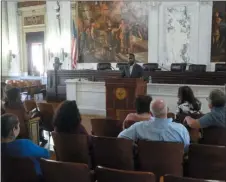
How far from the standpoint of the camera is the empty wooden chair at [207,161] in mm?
2135

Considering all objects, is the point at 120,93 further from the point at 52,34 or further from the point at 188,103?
the point at 52,34

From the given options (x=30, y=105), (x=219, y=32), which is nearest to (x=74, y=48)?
(x=219, y=32)

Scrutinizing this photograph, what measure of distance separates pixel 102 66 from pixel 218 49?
12.6ft

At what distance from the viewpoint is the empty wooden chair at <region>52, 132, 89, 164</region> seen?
253 centimetres

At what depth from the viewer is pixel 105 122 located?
10.7ft

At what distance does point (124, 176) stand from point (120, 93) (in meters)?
3.71

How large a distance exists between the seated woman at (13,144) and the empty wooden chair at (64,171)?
0.67 feet

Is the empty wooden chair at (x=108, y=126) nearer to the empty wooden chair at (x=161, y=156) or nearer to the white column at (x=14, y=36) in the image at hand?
the empty wooden chair at (x=161, y=156)

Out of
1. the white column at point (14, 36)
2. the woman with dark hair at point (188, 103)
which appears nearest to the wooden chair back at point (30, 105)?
the woman with dark hair at point (188, 103)

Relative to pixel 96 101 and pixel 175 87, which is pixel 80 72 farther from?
pixel 175 87

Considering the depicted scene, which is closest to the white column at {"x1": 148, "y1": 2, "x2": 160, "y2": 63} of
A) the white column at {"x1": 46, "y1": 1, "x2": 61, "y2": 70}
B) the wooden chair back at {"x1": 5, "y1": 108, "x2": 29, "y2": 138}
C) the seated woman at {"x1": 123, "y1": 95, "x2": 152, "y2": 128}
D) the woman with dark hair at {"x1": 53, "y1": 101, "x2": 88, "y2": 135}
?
the white column at {"x1": 46, "y1": 1, "x2": 61, "y2": 70}

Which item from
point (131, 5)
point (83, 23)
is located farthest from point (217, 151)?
point (83, 23)

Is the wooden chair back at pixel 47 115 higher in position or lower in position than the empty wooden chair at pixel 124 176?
lower

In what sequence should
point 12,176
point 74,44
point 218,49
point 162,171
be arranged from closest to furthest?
1. point 12,176
2. point 162,171
3. point 218,49
4. point 74,44
